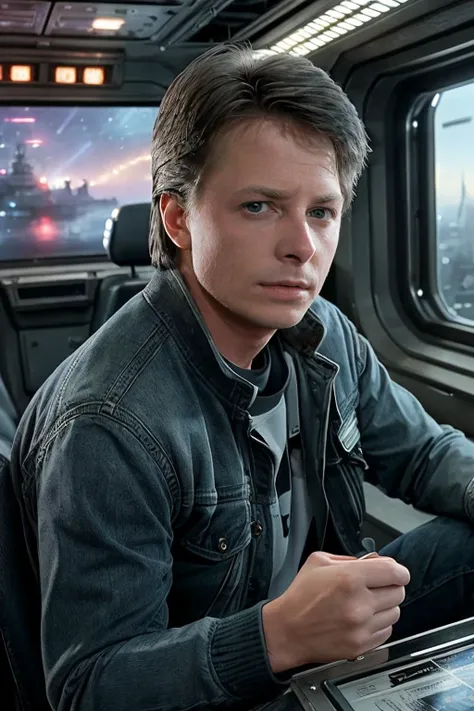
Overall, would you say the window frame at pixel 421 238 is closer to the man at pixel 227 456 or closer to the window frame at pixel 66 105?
the window frame at pixel 66 105

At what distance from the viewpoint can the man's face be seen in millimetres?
1412

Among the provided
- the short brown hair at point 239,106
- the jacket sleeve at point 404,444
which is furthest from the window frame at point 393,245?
the short brown hair at point 239,106

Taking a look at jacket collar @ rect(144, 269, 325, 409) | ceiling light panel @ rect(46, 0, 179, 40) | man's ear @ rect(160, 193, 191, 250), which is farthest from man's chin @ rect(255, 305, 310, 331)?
ceiling light panel @ rect(46, 0, 179, 40)

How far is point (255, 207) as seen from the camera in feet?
4.68

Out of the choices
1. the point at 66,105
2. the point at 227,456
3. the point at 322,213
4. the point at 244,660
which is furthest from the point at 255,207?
the point at 66,105

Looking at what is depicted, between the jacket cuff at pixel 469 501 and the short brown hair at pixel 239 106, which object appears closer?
the short brown hair at pixel 239 106

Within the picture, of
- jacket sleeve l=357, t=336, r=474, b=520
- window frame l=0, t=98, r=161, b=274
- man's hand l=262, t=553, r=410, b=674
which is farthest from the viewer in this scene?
window frame l=0, t=98, r=161, b=274

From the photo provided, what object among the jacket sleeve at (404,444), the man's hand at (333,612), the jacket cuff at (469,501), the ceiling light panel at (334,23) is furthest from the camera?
the ceiling light panel at (334,23)

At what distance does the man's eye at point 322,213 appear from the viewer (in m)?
1.49

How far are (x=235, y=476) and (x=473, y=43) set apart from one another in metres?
1.81

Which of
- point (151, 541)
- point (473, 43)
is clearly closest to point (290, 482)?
point (151, 541)

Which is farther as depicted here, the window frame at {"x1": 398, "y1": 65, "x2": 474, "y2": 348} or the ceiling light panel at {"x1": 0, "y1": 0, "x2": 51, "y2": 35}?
the window frame at {"x1": 398, "y1": 65, "x2": 474, "y2": 348}

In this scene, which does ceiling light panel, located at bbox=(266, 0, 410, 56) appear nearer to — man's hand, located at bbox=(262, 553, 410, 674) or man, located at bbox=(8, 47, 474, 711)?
man, located at bbox=(8, 47, 474, 711)

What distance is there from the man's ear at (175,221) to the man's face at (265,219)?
9 centimetres
